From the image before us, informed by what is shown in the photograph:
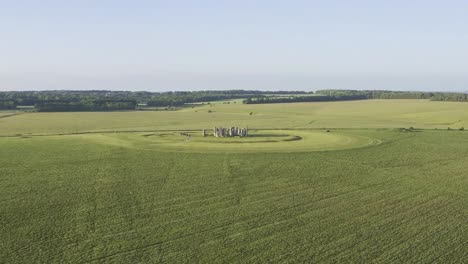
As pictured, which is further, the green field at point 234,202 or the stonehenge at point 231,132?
the stonehenge at point 231,132

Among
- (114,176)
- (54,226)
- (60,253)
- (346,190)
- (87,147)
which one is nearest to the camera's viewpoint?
(60,253)

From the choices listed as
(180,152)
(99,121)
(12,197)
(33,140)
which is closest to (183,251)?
(12,197)

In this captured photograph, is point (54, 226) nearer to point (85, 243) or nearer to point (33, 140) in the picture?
point (85, 243)

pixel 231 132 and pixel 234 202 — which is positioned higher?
pixel 231 132

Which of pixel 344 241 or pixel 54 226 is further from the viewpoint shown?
pixel 54 226

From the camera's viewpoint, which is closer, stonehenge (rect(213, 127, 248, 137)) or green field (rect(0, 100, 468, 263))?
green field (rect(0, 100, 468, 263))

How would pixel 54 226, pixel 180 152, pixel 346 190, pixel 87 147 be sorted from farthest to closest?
1. pixel 87 147
2. pixel 180 152
3. pixel 346 190
4. pixel 54 226

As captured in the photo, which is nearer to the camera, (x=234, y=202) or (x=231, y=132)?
(x=234, y=202)

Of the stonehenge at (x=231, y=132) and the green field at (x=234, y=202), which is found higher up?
the stonehenge at (x=231, y=132)
